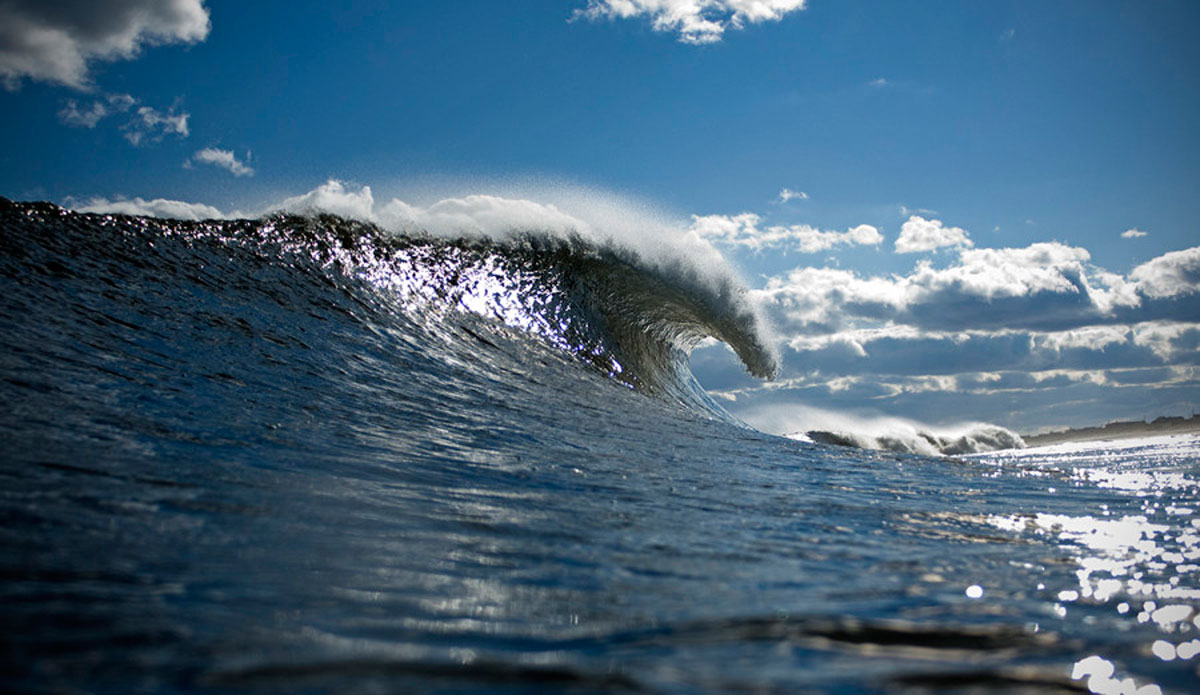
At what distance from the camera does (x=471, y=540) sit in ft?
7.68

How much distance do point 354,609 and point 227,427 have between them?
7.83 feet

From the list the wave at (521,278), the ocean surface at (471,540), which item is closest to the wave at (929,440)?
the wave at (521,278)

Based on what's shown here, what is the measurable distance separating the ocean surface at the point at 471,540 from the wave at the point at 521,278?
5.80 ft

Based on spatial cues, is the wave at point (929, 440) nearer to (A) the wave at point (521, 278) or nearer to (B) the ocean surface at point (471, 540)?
(A) the wave at point (521, 278)

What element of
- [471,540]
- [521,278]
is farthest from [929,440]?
[471,540]

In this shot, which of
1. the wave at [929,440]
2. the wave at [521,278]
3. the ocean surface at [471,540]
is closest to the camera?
the ocean surface at [471,540]

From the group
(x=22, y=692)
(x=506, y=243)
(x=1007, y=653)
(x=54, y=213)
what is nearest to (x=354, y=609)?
(x=22, y=692)

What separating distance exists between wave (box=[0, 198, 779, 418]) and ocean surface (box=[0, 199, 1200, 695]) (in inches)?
69.6

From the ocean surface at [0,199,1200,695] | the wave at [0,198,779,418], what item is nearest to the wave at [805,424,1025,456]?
the wave at [0,198,779,418]

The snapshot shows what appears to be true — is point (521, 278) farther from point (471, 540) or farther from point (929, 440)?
point (929, 440)

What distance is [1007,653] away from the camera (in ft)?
5.21

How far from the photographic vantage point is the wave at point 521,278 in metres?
8.61

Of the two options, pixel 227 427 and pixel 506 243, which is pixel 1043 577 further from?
pixel 506 243

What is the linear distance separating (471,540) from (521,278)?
29.1 feet
